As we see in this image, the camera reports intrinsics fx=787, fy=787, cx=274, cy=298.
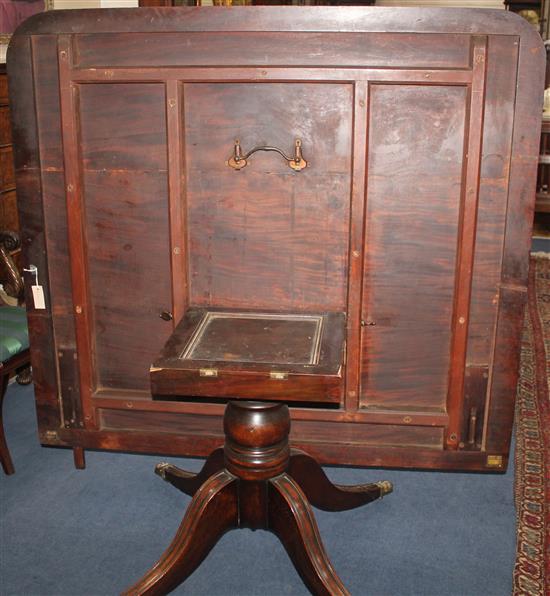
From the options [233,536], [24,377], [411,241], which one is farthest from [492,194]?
[24,377]

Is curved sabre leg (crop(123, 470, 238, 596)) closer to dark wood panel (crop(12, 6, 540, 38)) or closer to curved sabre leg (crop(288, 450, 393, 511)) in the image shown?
curved sabre leg (crop(288, 450, 393, 511))

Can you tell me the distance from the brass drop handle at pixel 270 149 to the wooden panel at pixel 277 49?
0.72ft

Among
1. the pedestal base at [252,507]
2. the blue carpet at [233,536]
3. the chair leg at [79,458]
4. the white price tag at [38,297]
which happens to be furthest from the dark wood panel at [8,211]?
the pedestal base at [252,507]

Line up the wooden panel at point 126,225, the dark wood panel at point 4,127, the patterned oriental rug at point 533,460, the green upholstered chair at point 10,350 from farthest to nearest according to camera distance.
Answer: the dark wood panel at point 4,127 → the green upholstered chair at point 10,350 → the patterned oriental rug at point 533,460 → the wooden panel at point 126,225

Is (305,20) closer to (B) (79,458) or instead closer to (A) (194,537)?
(A) (194,537)

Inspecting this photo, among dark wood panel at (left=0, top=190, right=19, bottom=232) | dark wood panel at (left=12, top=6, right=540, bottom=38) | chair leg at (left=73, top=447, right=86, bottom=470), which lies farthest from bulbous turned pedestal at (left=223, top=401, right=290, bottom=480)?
dark wood panel at (left=0, top=190, right=19, bottom=232)

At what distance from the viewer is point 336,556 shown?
2.46 m

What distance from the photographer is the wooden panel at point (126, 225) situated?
2250mm

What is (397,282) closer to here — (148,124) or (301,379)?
(301,379)

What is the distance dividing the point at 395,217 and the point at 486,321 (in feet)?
1.32

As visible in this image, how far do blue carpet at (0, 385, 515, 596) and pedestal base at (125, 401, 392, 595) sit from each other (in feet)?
0.53

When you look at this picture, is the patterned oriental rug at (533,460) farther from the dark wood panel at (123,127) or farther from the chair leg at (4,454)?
the chair leg at (4,454)

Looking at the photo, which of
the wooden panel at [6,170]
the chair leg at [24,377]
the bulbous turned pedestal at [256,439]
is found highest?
the wooden panel at [6,170]

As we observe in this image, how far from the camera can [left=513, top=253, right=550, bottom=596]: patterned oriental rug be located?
2365 mm
